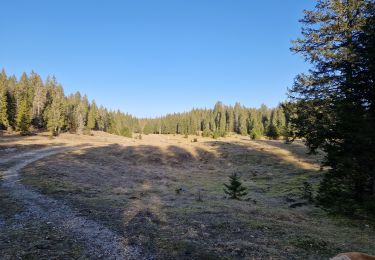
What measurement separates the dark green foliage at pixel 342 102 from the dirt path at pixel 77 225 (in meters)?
11.2

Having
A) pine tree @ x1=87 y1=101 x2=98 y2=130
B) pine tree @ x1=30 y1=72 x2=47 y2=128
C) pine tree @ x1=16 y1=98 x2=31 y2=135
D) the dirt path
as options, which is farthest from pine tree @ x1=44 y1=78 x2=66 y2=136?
the dirt path

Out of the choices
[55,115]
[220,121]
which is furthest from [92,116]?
[220,121]

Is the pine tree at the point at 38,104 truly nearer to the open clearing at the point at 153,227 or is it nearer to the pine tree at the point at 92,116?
the pine tree at the point at 92,116

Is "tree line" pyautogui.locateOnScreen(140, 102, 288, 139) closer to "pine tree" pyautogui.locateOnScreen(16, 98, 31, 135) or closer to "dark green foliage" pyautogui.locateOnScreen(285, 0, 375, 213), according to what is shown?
"pine tree" pyautogui.locateOnScreen(16, 98, 31, 135)

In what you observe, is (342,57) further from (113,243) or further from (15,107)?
(15,107)

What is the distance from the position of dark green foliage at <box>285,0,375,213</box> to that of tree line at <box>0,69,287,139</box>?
658 inches

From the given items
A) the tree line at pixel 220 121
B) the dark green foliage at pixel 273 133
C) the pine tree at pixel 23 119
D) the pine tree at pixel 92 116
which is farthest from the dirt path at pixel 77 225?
the tree line at pixel 220 121

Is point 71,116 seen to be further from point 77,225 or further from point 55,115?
point 77,225

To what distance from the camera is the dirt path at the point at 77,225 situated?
937 cm

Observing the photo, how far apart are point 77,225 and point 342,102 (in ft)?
47.7

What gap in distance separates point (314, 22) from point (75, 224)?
63.0ft

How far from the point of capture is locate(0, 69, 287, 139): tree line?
8094cm

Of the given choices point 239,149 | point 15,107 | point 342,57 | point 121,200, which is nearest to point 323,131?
point 342,57

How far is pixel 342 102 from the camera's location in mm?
15664
